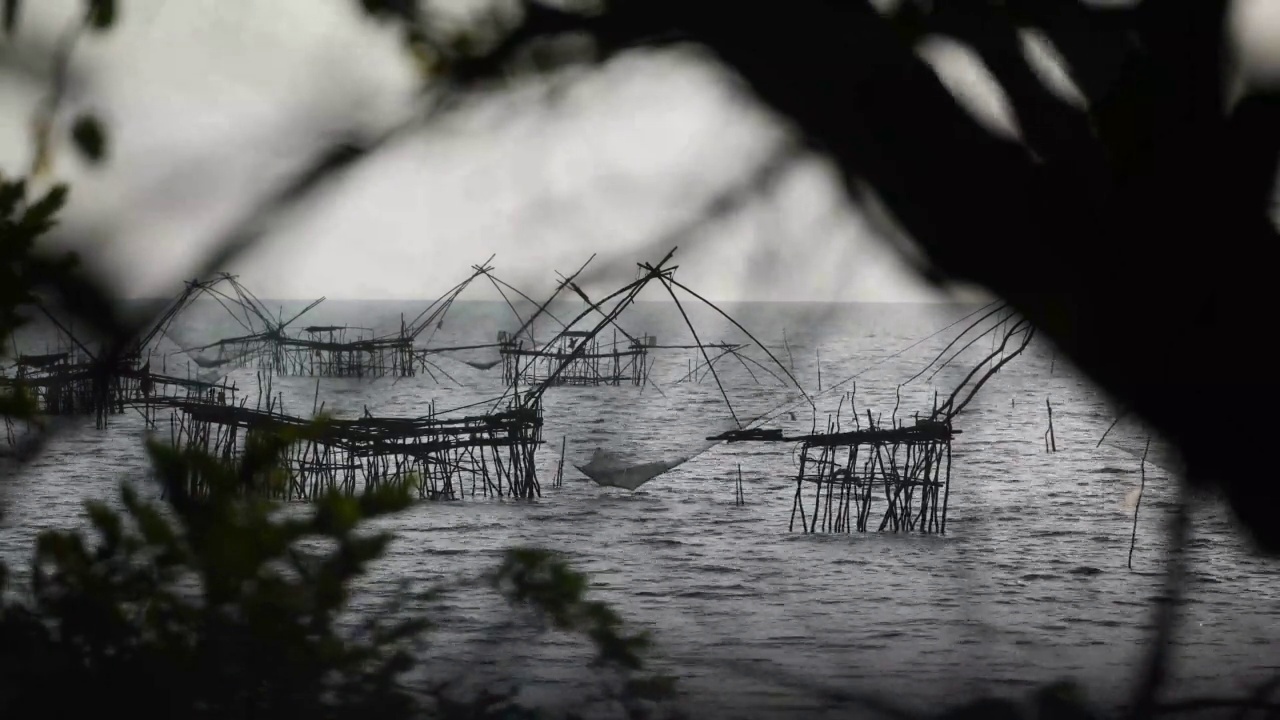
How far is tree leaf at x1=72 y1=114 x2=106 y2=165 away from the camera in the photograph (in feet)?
3.13

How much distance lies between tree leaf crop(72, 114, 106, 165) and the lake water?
312 millimetres

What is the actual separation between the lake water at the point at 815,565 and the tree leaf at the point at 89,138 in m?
0.31

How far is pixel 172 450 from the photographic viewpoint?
1294mm

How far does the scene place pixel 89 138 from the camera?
962 mm

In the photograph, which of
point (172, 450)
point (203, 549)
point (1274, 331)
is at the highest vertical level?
point (1274, 331)

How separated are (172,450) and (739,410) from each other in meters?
31.5

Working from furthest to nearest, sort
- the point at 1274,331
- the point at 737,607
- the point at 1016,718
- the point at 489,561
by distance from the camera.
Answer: the point at 489,561, the point at 737,607, the point at 1016,718, the point at 1274,331

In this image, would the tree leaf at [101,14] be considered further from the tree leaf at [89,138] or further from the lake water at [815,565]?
the lake water at [815,565]

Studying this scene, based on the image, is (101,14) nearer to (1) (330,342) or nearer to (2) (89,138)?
(2) (89,138)

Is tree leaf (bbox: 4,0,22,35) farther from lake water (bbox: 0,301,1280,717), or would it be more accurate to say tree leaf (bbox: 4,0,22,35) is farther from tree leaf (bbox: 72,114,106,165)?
lake water (bbox: 0,301,1280,717)

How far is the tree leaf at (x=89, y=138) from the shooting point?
3.13 ft

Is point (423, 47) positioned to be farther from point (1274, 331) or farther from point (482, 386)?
point (482, 386)

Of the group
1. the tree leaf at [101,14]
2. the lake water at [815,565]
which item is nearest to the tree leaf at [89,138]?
the tree leaf at [101,14]

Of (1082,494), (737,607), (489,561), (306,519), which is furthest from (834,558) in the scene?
(306,519)
